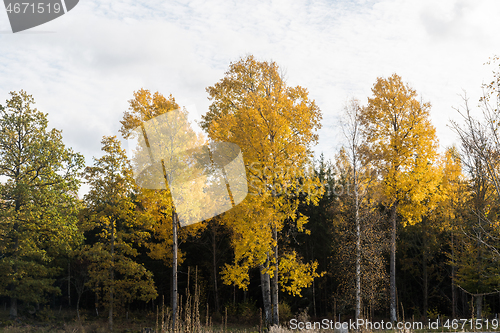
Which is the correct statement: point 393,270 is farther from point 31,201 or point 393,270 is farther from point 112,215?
point 31,201

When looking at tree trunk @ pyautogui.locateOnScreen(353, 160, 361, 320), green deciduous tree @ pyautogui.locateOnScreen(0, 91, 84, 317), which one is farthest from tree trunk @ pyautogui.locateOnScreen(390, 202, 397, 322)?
green deciduous tree @ pyautogui.locateOnScreen(0, 91, 84, 317)

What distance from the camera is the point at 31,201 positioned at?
19.4m

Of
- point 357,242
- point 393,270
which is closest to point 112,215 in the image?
point 357,242

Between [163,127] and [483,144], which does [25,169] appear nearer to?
[163,127]

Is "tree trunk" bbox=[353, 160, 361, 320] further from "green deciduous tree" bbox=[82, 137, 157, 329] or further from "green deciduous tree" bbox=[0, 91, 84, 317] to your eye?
"green deciduous tree" bbox=[0, 91, 84, 317]

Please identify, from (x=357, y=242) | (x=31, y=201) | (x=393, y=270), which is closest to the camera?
(x=357, y=242)

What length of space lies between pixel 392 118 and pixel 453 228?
22.3 feet

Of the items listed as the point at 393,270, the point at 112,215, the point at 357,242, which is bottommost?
the point at 393,270

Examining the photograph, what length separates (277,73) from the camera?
51.5 feet

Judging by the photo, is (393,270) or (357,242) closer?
(357,242)

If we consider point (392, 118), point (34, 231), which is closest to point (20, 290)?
point (34, 231)

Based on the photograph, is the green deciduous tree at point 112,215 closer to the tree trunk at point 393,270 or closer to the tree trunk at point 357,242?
the tree trunk at point 357,242

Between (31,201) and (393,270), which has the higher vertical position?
(31,201)

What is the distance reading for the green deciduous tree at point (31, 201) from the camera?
18.6 m
